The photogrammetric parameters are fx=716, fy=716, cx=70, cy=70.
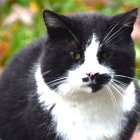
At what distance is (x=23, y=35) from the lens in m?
6.66

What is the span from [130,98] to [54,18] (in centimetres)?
72

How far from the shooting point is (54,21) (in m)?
4.21

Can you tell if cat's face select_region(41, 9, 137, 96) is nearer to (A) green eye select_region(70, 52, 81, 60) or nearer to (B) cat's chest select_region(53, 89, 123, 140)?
(A) green eye select_region(70, 52, 81, 60)

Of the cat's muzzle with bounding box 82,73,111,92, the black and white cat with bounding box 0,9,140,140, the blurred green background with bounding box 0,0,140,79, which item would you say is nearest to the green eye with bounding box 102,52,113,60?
the black and white cat with bounding box 0,9,140,140

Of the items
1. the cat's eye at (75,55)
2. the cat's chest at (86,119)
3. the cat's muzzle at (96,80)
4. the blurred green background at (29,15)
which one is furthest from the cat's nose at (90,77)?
the blurred green background at (29,15)

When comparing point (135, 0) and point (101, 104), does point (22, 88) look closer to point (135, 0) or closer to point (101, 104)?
point (101, 104)

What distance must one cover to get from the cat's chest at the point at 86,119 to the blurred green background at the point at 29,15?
5.70 feet

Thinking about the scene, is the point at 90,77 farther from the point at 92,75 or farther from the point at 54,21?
the point at 54,21

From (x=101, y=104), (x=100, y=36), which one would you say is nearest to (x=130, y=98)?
(x=101, y=104)

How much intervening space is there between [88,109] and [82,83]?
1.03 feet

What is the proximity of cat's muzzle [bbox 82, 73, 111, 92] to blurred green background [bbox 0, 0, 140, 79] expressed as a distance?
6.58 ft

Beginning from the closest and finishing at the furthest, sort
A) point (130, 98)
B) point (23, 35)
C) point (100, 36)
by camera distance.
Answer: point (100, 36) < point (130, 98) < point (23, 35)

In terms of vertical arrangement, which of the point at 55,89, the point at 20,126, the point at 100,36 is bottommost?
the point at 20,126

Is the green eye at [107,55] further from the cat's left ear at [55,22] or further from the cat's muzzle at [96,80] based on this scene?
the cat's left ear at [55,22]
